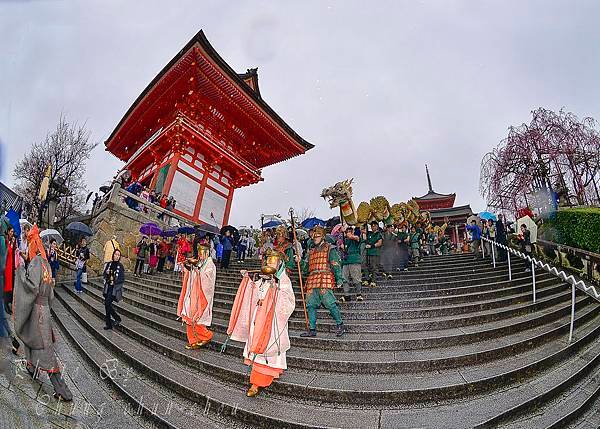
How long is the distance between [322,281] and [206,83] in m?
11.6

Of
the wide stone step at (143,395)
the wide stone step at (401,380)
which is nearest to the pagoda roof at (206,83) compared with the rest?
the wide stone step at (143,395)

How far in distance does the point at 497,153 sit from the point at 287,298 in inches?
617

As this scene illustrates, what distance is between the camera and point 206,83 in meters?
12.7

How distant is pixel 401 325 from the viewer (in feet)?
14.3

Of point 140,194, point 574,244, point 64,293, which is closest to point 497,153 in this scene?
point 574,244

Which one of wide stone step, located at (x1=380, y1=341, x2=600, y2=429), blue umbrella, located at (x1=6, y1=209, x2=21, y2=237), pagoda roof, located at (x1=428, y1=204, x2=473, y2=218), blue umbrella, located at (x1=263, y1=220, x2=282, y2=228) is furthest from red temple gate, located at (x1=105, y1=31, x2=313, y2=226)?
pagoda roof, located at (x1=428, y1=204, x2=473, y2=218)

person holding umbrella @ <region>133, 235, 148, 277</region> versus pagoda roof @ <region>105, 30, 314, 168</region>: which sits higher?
pagoda roof @ <region>105, 30, 314, 168</region>

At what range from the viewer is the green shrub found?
309 inches

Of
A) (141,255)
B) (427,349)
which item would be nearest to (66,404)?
(427,349)

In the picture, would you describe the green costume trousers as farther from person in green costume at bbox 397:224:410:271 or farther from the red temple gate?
the red temple gate

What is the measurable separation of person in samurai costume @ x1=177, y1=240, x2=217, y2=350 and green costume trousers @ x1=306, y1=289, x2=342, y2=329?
1.51 meters

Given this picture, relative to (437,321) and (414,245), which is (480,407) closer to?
(437,321)

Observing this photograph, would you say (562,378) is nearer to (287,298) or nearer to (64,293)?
(287,298)

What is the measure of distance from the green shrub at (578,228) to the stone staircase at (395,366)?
2864 millimetres
